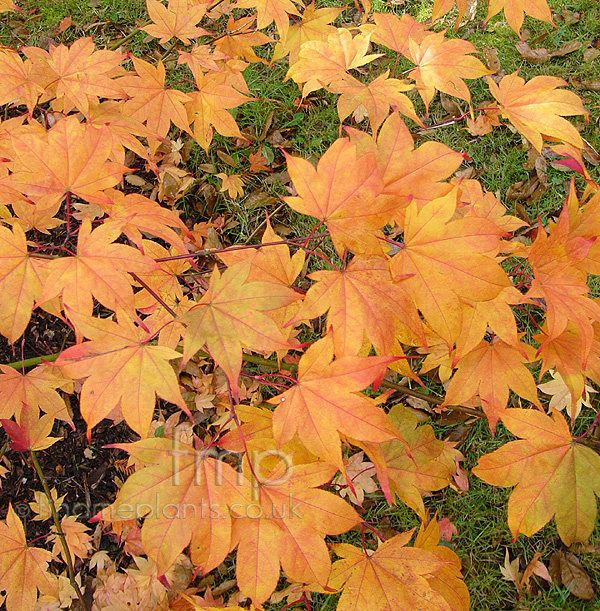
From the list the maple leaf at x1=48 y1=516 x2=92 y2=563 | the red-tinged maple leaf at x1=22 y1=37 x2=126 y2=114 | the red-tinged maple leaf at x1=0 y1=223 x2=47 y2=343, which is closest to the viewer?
the red-tinged maple leaf at x1=0 y1=223 x2=47 y2=343

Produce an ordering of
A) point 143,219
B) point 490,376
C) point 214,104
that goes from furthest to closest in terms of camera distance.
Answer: point 214,104, point 490,376, point 143,219

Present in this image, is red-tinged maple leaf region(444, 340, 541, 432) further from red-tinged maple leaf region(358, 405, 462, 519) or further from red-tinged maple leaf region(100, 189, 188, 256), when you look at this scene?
red-tinged maple leaf region(100, 189, 188, 256)

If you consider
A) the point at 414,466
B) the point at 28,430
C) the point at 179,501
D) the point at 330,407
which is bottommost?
the point at 414,466

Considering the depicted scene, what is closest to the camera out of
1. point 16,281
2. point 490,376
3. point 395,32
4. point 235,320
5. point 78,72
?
point 235,320

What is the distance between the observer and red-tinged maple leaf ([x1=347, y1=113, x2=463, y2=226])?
51.7 inches

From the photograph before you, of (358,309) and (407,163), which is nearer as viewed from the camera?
(358,309)

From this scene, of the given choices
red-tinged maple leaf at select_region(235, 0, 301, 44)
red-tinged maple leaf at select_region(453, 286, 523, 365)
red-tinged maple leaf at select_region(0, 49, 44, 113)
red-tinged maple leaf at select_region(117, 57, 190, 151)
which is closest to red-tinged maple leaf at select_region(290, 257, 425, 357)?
red-tinged maple leaf at select_region(453, 286, 523, 365)

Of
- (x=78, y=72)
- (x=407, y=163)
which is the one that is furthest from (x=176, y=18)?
(x=407, y=163)

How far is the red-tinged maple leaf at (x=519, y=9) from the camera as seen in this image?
171 cm

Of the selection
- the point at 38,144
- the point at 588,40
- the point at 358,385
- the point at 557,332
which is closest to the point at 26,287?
the point at 38,144

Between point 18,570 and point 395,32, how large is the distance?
7.85ft

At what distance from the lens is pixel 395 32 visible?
185 centimetres

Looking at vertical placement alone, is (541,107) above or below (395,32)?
below

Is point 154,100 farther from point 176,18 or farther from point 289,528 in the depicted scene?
point 289,528
